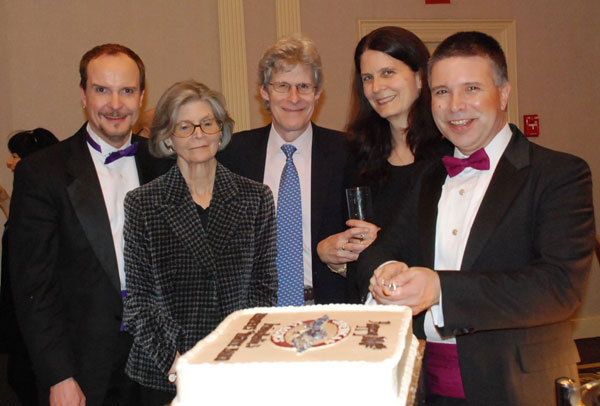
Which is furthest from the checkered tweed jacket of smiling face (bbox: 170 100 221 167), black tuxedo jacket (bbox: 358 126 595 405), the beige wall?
the beige wall

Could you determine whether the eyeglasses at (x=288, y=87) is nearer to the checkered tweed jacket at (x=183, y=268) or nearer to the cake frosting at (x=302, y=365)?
the checkered tweed jacket at (x=183, y=268)

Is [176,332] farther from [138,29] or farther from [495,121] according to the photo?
[138,29]

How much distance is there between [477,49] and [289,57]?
1.14m

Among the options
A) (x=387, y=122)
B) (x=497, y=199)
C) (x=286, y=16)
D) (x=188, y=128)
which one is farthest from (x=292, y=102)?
(x=286, y=16)

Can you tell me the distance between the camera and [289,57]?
2695mm

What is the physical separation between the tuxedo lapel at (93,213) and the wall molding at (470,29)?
146 inches

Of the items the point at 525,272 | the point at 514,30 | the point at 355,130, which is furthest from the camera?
the point at 514,30

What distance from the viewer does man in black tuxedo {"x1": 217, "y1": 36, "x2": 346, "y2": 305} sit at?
2.65 m

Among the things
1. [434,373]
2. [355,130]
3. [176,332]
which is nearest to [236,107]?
Answer: [355,130]

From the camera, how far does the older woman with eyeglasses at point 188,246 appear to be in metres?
2.08

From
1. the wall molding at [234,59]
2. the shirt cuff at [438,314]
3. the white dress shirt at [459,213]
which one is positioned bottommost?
the shirt cuff at [438,314]

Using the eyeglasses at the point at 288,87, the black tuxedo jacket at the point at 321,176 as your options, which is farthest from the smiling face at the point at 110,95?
the eyeglasses at the point at 288,87

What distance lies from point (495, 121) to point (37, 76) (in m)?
4.20

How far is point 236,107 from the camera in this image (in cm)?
520
